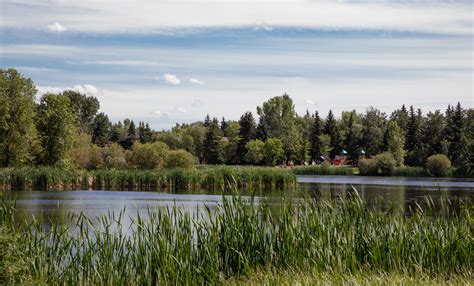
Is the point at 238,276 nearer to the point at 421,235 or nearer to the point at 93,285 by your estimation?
the point at 93,285

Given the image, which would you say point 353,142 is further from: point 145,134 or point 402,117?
point 145,134

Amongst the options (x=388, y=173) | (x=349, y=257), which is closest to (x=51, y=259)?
(x=349, y=257)

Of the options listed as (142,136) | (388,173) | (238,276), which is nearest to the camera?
(238,276)

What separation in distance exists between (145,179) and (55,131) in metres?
11.3

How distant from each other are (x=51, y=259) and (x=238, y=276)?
3431 millimetres

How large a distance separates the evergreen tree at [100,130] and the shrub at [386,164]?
44743mm

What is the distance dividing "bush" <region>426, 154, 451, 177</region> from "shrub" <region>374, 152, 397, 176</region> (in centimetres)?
513

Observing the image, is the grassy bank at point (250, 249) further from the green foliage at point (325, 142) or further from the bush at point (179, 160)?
the green foliage at point (325, 142)

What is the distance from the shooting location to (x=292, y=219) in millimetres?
13125

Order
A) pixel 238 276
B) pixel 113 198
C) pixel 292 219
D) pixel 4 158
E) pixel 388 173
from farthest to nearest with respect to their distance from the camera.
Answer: pixel 388 173 → pixel 4 158 → pixel 113 198 → pixel 292 219 → pixel 238 276

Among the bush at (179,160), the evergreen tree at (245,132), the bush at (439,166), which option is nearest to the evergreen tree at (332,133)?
the evergreen tree at (245,132)

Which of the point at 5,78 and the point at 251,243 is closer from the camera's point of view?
the point at 251,243

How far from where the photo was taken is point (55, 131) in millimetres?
54312

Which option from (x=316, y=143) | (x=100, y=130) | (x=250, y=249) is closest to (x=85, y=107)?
(x=100, y=130)
